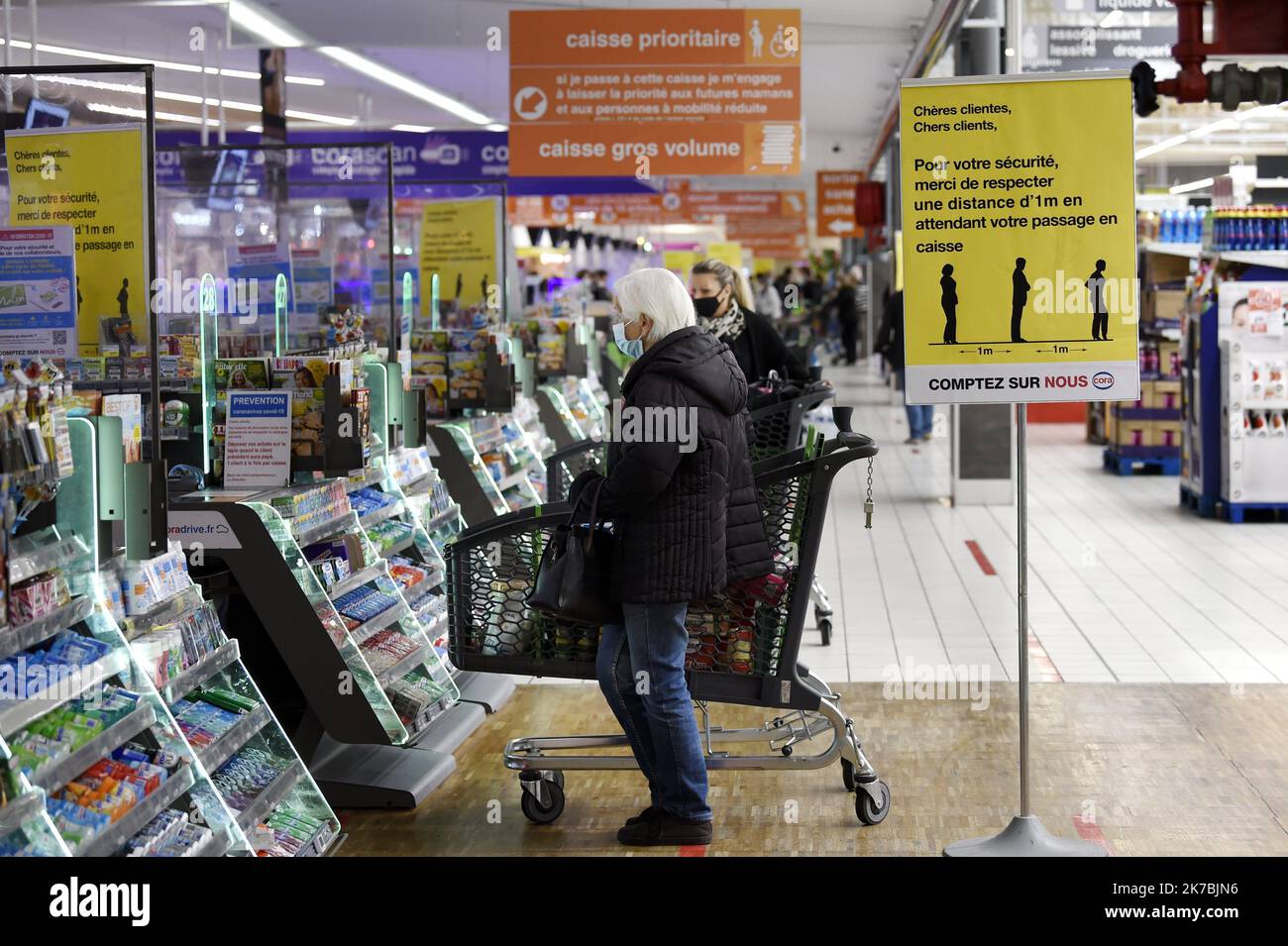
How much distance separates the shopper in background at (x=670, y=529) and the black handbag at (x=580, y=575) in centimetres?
4

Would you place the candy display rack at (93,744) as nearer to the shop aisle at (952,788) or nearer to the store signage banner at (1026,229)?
the shop aisle at (952,788)

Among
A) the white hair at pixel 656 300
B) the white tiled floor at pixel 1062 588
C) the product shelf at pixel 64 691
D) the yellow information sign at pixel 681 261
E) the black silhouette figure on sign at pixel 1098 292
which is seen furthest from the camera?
the yellow information sign at pixel 681 261

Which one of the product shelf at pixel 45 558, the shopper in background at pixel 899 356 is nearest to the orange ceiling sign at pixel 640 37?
the shopper in background at pixel 899 356

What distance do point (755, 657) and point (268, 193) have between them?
8.09 meters

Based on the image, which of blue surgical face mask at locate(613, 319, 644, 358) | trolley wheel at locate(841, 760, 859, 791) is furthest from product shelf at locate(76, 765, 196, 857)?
trolley wheel at locate(841, 760, 859, 791)

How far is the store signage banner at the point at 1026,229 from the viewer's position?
3.96 m

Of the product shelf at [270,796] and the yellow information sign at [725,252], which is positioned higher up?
the yellow information sign at [725,252]

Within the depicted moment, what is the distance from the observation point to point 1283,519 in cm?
1038

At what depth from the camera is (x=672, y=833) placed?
14.0 ft

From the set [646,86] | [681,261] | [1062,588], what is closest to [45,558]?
[1062,588]

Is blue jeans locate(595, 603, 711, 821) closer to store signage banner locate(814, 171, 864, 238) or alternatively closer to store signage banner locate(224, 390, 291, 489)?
store signage banner locate(224, 390, 291, 489)
